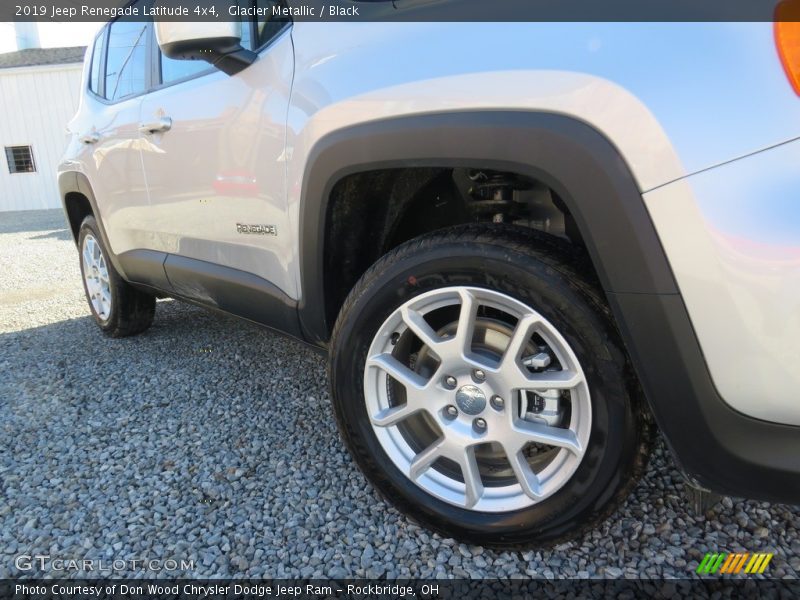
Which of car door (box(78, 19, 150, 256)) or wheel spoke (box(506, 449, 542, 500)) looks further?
car door (box(78, 19, 150, 256))

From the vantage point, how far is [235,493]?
2.06 meters

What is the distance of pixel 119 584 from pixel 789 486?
1755mm

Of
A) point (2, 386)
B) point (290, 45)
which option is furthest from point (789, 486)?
point (2, 386)

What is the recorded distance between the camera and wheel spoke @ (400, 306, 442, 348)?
164cm

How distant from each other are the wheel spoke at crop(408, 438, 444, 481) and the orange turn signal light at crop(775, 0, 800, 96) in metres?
1.20

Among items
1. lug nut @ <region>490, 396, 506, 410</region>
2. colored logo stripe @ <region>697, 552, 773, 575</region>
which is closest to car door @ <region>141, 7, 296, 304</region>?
lug nut @ <region>490, 396, 506, 410</region>

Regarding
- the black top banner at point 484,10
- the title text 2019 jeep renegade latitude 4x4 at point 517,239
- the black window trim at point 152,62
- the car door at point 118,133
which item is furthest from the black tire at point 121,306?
the black top banner at point 484,10

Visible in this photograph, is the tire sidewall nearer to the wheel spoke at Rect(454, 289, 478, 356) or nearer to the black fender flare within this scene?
the black fender flare

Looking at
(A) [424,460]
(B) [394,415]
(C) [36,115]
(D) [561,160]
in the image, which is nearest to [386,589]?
(A) [424,460]

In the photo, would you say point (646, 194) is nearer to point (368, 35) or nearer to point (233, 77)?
point (368, 35)

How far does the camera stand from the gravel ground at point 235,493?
168cm

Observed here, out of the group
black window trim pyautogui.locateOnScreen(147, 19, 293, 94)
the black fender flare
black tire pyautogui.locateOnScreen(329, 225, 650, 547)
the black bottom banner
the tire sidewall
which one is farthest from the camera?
the tire sidewall

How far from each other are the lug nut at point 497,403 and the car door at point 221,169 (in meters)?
0.89

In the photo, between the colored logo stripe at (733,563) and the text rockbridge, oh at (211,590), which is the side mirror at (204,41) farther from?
the colored logo stripe at (733,563)
